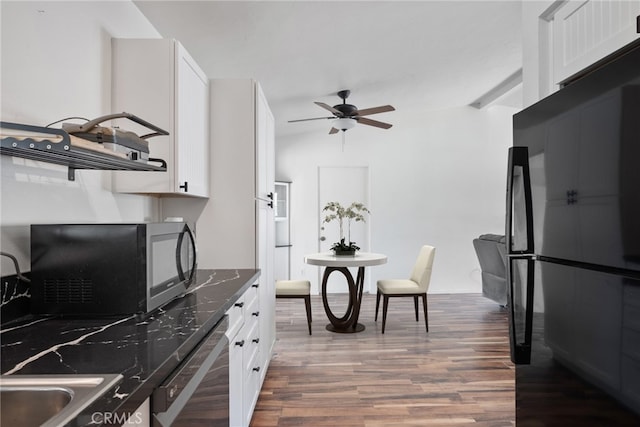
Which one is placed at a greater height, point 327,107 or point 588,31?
point 327,107

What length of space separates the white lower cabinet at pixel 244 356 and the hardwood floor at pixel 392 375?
29 cm

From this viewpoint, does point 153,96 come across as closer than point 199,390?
No

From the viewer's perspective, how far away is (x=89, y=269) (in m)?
1.38

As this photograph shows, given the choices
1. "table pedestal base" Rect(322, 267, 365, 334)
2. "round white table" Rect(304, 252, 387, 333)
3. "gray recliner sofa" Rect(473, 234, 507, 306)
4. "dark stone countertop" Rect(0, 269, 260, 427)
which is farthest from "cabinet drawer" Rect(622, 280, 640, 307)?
"gray recliner sofa" Rect(473, 234, 507, 306)

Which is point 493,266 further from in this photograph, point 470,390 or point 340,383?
point 340,383

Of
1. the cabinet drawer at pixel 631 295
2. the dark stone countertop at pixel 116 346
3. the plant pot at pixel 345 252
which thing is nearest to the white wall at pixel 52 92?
the dark stone countertop at pixel 116 346

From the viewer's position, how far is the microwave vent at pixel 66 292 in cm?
138

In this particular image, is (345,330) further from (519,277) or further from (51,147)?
(51,147)

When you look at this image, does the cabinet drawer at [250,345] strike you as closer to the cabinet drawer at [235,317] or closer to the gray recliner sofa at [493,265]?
the cabinet drawer at [235,317]

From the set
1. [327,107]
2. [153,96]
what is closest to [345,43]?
[327,107]

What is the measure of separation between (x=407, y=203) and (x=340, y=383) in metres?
4.05

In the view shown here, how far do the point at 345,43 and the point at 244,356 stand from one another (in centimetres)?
257

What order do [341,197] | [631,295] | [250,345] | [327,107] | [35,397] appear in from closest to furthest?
[35,397]
[631,295]
[250,345]
[327,107]
[341,197]

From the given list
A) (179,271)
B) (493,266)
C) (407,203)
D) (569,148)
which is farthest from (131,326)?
(407,203)
